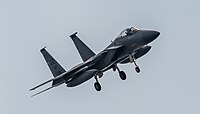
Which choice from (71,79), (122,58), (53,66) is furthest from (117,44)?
(53,66)

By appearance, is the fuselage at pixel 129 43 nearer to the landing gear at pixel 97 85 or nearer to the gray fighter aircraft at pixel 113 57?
the gray fighter aircraft at pixel 113 57

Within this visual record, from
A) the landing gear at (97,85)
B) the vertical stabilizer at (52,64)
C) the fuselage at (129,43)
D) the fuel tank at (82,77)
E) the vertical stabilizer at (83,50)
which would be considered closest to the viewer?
the fuselage at (129,43)

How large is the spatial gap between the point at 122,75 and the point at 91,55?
4837mm

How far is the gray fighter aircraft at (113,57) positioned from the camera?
58750 mm

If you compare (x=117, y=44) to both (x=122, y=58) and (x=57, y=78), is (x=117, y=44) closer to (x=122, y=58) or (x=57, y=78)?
(x=122, y=58)

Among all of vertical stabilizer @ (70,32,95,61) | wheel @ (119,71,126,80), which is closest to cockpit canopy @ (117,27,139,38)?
wheel @ (119,71,126,80)

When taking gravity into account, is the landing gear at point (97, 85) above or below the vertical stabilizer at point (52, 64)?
below

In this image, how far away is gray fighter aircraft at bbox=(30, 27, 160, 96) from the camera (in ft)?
193

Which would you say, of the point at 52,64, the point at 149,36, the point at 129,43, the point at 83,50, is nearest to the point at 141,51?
the point at 129,43

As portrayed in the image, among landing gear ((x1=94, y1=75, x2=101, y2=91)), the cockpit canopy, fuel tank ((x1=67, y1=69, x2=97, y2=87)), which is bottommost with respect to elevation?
landing gear ((x1=94, y1=75, x2=101, y2=91))

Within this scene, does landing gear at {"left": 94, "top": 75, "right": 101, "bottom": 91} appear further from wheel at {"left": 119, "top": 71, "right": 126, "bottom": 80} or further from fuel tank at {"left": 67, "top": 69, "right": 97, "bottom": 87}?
wheel at {"left": 119, "top": 71, "right": 126, "bottom": 80}

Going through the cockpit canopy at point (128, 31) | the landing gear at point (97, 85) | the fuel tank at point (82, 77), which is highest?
the cockpit canopy at point (128, 31)

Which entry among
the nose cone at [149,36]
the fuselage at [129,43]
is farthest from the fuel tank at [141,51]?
the nose cone at [149,36]

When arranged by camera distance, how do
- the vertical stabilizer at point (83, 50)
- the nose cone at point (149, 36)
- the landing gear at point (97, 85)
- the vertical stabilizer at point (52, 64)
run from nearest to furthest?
the nose cone at point (149, 36) < the landing gear at point (97, 85) < the vertical stabilizer at point (83, 50) < the vertical stabilizer at point (52, 64)
